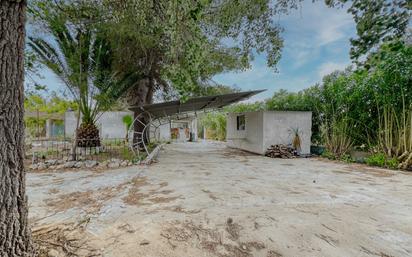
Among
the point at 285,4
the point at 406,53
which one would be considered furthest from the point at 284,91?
the point at 285,4

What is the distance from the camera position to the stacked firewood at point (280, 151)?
29.7 feet

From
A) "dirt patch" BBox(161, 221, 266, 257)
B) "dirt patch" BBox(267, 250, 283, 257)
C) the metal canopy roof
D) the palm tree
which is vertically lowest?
"dirt patch" BBox(267, 250, 283, 257)

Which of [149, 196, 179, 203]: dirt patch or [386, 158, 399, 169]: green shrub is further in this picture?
[386, 158, 399, 169]: green shrub

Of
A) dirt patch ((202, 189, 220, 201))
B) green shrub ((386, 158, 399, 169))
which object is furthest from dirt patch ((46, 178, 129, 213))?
green shrub ((386, 158, 399, 169))

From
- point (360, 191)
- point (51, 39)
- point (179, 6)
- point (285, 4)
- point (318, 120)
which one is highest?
point (51, 39)

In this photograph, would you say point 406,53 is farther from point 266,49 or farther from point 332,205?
point 332,205

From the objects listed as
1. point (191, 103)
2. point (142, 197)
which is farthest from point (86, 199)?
point (191, 103)

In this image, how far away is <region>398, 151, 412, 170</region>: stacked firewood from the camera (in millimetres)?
6129

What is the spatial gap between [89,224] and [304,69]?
13383 mm

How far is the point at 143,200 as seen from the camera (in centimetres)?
348

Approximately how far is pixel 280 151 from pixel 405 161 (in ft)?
12.3

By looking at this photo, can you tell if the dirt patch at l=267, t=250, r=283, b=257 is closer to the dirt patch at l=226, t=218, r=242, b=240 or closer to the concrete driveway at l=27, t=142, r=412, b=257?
the concrete driveway at l=27, t=142, r=412, b=257

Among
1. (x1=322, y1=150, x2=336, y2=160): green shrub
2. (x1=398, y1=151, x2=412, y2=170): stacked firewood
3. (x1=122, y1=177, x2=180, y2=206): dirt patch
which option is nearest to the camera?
(x1=122, y1=177, x2=180, y2=206): dirt patch

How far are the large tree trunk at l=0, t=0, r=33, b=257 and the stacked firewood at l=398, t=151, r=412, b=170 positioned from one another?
793cm
